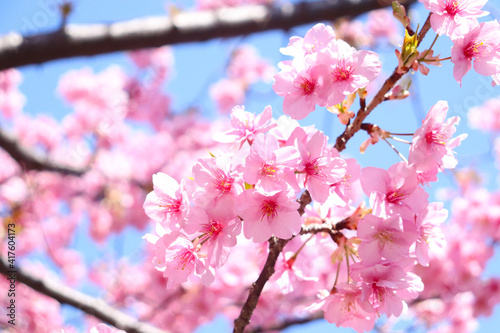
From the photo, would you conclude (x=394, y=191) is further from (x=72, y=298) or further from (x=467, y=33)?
(x=72, y=298)

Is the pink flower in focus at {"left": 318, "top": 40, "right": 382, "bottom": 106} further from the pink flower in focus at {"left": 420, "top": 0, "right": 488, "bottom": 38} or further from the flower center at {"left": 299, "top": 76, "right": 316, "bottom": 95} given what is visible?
the pink flower in focus at {"left": 420, "top": 0, "right": 488, "bottom": 38}

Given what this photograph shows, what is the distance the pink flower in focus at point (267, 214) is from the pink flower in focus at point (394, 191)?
0.82 ft

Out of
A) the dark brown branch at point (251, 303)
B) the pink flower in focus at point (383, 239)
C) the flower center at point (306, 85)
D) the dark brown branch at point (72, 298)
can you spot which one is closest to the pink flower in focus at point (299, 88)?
the flower center at point (306, 85)

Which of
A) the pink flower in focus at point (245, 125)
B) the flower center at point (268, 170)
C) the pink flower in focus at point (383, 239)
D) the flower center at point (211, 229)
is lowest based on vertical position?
the pink flower in focus at point (383, 239)

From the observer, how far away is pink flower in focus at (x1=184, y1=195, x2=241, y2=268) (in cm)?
114

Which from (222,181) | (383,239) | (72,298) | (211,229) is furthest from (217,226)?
(72,298)

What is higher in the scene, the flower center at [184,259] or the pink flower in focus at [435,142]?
the pink flower in focus at [435,142]

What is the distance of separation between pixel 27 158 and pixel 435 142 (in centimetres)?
382

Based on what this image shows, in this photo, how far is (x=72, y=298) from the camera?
8.61 feet

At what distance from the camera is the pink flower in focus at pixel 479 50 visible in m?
1.25

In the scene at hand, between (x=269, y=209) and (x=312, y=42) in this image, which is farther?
(x=312, y=42)

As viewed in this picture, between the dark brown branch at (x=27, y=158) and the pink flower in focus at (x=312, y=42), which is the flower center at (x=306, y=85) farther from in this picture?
the dark brown branch at (x=27, y=158)

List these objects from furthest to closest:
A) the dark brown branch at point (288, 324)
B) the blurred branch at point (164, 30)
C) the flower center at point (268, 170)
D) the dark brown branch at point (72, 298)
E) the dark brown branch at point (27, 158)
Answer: the dark brown branch at point (27, 158) < the dark brown branch at point (288, 324) < the blurred branch at point (164, 30) < the dark brown branch at point (72, 298) < the flower center at point (268, 170)

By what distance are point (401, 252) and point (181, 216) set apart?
1.97 feet
